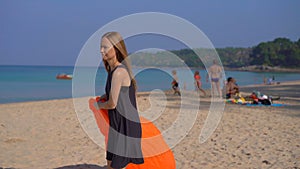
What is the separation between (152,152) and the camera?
4266mm

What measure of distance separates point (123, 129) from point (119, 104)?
0.89ft

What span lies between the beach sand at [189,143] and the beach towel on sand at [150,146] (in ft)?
4.65

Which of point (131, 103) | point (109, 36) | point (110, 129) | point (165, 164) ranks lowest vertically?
point (165, 164)

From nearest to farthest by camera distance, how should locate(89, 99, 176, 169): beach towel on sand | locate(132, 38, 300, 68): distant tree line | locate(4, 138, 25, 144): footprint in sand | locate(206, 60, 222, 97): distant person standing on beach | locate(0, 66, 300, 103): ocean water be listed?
1. locate(89, 99, 176, 169): beach towel on sand
2. locate(4, 138, 25, 144): footprint in sand
3. locate(0, 66, 300, 103): ocean water
4. locate(206, 60, 222, 97): distant person standing on beach
5. locate(132, 38, 300, 68): distant tree line

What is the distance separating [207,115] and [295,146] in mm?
4608

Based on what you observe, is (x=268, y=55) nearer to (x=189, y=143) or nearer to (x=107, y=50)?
(x=189, y=143)

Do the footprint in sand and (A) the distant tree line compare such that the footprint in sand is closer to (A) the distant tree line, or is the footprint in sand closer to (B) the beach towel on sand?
(B) the beach towel on sand

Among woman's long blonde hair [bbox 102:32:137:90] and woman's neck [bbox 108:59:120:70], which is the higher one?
woman's long blonde hair [bbox 102:32:137:90]

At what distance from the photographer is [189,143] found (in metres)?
7.56

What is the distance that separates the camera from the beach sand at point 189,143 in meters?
6.10

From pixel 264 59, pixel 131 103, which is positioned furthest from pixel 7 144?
pixel 264 59

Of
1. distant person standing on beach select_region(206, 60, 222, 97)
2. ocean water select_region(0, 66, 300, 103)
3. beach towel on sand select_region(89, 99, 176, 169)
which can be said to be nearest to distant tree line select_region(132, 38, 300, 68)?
ocean water select_region(0, 66, 300, 103)

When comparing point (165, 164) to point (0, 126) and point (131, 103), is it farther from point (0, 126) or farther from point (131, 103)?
point (0, 126)

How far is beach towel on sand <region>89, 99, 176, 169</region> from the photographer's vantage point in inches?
152
